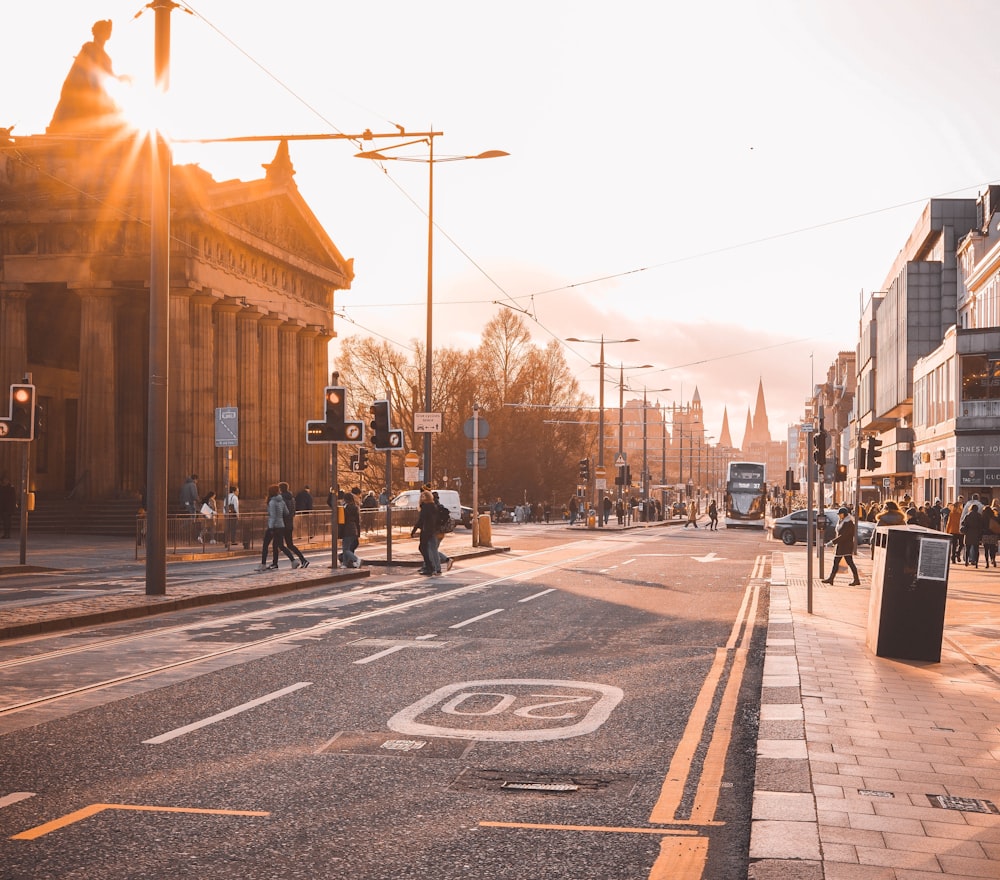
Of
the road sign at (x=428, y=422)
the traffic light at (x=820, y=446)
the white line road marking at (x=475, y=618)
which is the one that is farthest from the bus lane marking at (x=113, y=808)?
the road sign at (x=428, y=422)

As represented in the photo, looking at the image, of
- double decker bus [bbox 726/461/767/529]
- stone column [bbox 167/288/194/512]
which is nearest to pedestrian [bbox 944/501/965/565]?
stone column [bbox 167/288/194/512]

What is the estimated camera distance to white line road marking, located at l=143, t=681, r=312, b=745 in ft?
25.0

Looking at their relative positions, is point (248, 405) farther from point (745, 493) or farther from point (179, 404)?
point (745, 493)

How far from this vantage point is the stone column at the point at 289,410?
53750 millimetres

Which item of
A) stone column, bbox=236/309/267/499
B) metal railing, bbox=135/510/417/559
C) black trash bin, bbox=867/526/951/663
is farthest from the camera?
stone column, bbox=236/309/267/499

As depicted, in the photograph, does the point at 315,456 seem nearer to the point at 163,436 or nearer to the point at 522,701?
the point at 163,436

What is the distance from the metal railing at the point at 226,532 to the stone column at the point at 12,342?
12831 mm

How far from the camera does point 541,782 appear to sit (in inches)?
260

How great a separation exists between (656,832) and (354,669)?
541cm

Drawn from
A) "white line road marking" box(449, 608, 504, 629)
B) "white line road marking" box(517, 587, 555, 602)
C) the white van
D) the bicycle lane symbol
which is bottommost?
"white line road marking" box(517, 587, 555, 602)

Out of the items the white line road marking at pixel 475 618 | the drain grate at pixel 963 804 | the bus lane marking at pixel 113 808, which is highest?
the drain grate at pixel 963 804

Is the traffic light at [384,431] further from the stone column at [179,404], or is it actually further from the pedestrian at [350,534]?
the stone column at [179,404]

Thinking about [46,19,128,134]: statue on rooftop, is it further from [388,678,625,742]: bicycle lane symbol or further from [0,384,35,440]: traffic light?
[388,678,625,742]: bicycle lane symbol

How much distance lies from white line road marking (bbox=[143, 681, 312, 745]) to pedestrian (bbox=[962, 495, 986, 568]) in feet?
80.0
